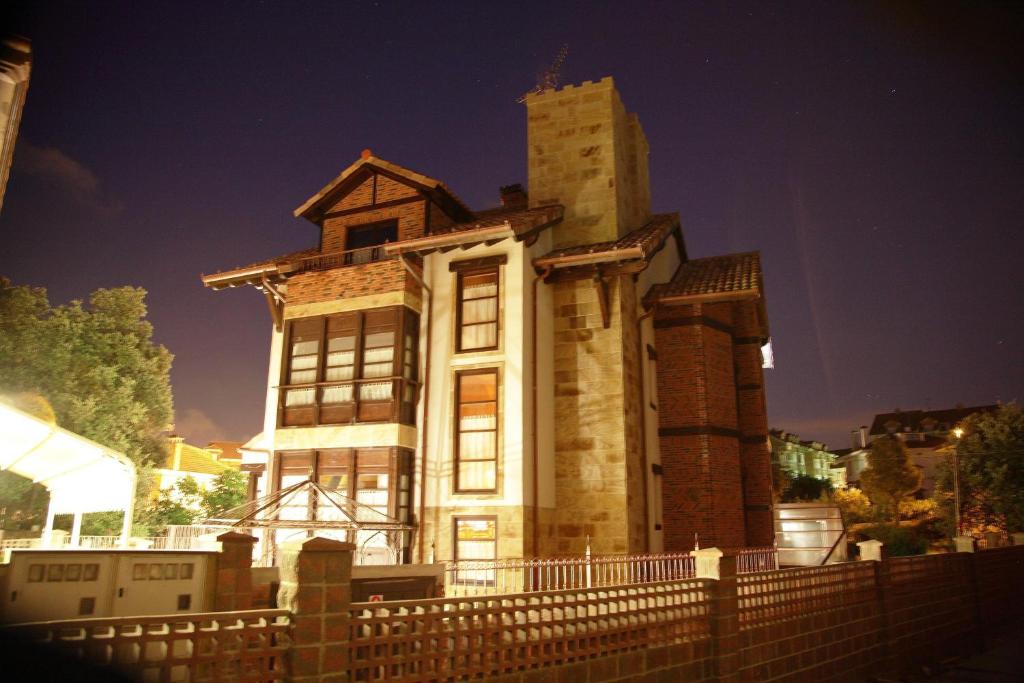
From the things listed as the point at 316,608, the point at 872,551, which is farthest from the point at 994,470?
the point at 316,608

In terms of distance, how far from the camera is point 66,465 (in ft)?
48.4

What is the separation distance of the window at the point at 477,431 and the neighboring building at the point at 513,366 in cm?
5

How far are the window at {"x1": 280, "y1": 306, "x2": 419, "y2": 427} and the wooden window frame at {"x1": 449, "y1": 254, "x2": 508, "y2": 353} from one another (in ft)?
3.55

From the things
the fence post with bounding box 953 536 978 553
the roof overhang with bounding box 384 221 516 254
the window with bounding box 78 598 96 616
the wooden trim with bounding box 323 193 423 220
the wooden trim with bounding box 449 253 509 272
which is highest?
the wooden trim with bounding box 323 193 423 220

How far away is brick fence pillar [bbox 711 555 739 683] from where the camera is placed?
8367mm

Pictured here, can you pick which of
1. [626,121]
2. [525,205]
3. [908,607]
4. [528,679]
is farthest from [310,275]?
[908,607]

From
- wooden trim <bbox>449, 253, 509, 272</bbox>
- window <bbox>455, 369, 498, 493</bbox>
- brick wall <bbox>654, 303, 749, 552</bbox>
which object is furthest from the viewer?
brick wall <bbox>654, 303, 749, 552</bbox>

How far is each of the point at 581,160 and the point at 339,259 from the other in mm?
6924

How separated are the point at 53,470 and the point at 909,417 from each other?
3405 inches

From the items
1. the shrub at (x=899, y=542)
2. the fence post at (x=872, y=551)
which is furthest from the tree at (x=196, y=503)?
the shrub at (x=899, y=542)

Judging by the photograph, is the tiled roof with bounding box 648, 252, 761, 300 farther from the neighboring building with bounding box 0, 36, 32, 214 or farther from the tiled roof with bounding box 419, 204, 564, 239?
the neighboring building with bounding box 0, 36, 32, 214

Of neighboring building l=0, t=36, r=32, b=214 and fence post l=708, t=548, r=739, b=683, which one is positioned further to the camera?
fence post l=708, t=548, r=739, b=683

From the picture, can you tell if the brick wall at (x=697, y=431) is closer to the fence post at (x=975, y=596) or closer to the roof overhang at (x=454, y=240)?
the fence post at (x=975, y=596)

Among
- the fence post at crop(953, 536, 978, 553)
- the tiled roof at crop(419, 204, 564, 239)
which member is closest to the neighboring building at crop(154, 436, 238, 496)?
the tiled roof at crop(419, 204, 564, 239)
